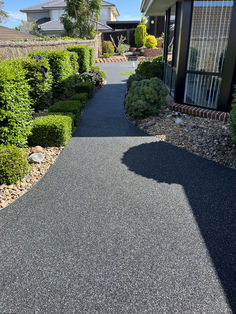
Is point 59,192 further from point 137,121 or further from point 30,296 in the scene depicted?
point 137,121

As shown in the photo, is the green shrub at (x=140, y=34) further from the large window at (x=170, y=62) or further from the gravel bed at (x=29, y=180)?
the gravel bed at (x=29, y=180)

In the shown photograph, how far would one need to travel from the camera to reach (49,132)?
5914mm

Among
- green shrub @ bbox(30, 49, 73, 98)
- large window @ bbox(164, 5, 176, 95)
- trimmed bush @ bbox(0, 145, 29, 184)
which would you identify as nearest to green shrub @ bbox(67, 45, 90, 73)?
green shrub @ bbox(30, 49, 73, 98)

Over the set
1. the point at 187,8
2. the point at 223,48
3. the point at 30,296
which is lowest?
the point at 30,296

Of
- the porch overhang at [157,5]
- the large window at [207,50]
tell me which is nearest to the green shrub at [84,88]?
the porch overhang at [157,5]

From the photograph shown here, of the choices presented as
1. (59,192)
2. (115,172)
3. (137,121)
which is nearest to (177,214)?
(115,172)

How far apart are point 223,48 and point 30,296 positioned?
7.73 meters

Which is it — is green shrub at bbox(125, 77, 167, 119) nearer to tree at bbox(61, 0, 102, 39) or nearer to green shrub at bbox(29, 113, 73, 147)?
green shrub at bbox(29, 113, 73, 147)

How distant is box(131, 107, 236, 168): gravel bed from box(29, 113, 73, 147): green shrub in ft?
8.68

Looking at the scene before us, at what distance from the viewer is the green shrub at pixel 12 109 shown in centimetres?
470

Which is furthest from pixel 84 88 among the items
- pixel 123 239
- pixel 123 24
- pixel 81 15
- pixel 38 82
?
pixel 123 24

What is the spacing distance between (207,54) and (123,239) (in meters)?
6.63

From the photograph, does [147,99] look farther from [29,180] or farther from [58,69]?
[29,180]

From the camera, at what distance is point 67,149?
607 centimetres
